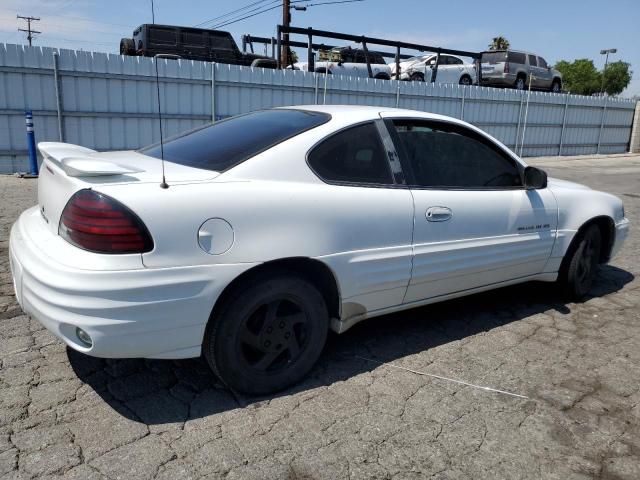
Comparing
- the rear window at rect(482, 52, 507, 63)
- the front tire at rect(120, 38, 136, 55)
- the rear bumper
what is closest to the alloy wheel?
the front tire at rect(120, 38, 136, 55)

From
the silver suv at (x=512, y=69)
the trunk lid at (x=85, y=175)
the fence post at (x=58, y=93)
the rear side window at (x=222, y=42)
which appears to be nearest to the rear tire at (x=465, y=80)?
the silver suv at (x=512, y=69)

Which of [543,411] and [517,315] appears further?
[517,315]

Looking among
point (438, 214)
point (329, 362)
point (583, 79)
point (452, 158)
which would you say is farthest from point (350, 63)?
point (583, 79)

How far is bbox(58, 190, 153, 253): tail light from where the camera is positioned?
2.34 metres

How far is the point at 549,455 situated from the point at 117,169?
2.34 meters

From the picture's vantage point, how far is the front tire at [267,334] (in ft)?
8.67

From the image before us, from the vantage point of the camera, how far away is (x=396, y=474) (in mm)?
2301

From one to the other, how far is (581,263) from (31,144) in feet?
29.3

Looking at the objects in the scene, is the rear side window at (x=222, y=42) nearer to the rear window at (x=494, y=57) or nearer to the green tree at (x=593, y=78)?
the rear window at (x=494, y=57)

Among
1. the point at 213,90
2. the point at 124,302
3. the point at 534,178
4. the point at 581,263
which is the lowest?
the point at 581,263

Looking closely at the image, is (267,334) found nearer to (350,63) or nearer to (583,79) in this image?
(350,63)

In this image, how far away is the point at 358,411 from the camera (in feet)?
9.04

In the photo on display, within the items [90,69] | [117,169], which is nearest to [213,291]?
[117,169]

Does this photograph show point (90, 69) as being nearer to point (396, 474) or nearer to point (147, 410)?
point (147, 410)
